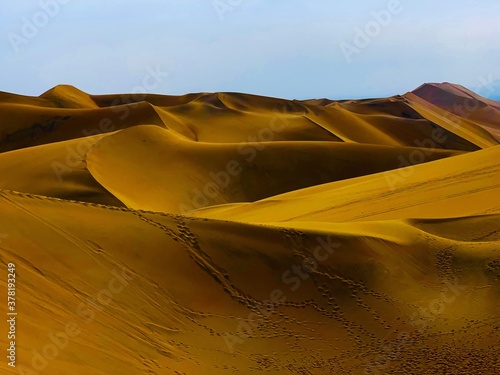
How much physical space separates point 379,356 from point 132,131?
808 inches

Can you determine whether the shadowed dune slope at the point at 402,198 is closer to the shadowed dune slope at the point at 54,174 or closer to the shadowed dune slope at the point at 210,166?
the shadowed dune slope at the point at 210,166

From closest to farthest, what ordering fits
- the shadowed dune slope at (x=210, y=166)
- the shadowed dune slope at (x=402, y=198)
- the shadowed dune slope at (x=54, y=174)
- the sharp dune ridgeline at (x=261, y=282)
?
the sharp dune ridgeline at (x=261, y=282), the shadowed dune slope at (x=402, y=198), the shadowed dune slope at (x=54, y=174), the shadowed dune slope at (x=210, y=166)

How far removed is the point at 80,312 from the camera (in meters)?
7.12

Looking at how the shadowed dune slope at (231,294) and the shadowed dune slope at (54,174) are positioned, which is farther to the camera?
the shadowed dune slope at (54,174)

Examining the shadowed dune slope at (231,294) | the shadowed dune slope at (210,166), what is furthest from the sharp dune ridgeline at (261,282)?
the shadowed dune slope at (210,166)

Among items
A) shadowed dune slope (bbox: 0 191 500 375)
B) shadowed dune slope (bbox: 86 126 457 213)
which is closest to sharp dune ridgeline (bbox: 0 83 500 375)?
shadowed dune slope (bbox: 0 191 500 375)

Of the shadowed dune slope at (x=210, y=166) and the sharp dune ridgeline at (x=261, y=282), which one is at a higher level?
the shadowed dune slope at (x=210, y=166)

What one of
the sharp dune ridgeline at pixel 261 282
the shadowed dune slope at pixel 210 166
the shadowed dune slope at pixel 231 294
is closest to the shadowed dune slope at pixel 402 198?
the sharp dune ridgeline at pixel 261 282

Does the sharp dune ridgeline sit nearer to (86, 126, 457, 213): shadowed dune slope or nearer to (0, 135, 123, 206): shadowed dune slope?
(0, 135, 123, 206): shadowed dune slope

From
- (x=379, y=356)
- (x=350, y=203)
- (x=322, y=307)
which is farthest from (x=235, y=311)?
(x=350, y=203)

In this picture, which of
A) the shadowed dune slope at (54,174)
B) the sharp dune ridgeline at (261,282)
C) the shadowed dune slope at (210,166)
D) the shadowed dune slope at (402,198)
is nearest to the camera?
the sharp dune ridgeline at (261,282)

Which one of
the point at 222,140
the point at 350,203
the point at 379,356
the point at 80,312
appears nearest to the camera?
the point at 80,312

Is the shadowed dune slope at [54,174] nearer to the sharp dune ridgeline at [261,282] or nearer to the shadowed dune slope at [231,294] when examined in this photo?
the sharp dune ridgeline at [261,282]

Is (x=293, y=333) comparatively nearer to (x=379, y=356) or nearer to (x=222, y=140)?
(x=379, y=356)
